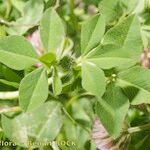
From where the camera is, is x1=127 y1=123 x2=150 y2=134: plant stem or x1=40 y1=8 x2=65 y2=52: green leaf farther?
x1=127 y1=123 x2=150 y2=134: plant stem

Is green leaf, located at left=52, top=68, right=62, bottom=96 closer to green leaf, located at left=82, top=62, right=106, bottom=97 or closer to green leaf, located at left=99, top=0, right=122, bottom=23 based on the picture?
green leaf, located at left=82, top=62, right=106, bottom=97

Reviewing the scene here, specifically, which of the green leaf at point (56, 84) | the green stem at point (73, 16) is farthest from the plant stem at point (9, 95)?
the green stem at point (73, 16)

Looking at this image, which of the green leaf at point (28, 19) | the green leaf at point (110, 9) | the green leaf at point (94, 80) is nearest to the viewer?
the green leaf at point (94, 80)

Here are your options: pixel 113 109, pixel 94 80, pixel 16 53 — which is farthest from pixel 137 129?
pixel 16 53

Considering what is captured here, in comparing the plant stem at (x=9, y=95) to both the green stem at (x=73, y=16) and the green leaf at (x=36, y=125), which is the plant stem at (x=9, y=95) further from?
the green stem at (x=73, y=16)

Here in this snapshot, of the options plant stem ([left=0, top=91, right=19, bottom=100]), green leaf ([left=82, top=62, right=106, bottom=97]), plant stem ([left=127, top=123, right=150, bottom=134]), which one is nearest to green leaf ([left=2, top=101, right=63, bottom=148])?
plant stem ([left=0, top=91, right=19, bottom=100])

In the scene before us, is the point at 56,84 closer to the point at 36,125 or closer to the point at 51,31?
the point at 51,31

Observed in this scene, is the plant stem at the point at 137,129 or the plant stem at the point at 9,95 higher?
the plant stem at the point at 9,95
